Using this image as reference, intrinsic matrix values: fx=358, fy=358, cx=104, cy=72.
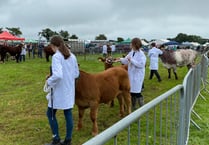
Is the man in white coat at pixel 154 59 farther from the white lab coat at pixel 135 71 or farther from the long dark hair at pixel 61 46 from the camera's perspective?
the long dark hair at pixel 61 46

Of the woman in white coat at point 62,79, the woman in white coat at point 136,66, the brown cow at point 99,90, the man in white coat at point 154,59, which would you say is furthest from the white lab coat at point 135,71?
the man in white coat at point 154,59

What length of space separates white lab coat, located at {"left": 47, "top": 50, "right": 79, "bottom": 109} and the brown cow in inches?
29.9

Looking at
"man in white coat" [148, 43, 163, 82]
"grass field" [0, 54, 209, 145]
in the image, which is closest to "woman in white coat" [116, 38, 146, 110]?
"grass field" [0, 54, 209, 145]

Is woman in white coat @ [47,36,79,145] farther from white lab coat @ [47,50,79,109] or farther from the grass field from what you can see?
the grass field

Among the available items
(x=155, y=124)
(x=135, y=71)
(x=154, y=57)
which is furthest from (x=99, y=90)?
(x=154, y=57)

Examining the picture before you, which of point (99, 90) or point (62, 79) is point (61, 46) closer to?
point (62, 79)

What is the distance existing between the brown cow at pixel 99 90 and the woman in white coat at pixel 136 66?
319 mm

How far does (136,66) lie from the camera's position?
8.12 m

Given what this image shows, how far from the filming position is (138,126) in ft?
9.23

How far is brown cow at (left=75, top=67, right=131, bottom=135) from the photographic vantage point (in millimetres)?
6531

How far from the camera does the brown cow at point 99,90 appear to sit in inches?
257

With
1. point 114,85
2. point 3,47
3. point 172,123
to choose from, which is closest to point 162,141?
point 172,123

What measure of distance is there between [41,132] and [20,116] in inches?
66.3

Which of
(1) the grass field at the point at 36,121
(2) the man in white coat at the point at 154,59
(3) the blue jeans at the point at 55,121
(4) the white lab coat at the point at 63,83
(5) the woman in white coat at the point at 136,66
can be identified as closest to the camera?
(4) the white lab coat at the point at 63,83
